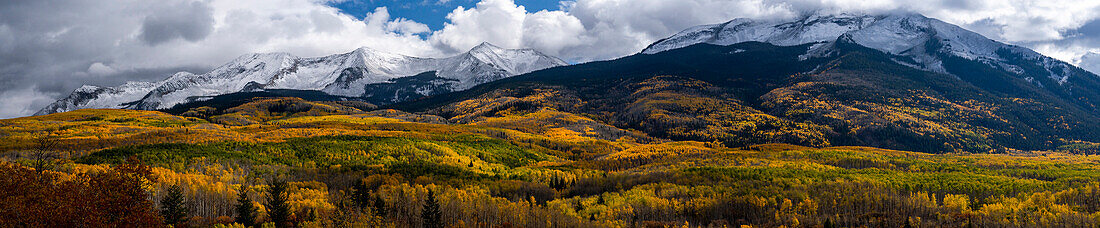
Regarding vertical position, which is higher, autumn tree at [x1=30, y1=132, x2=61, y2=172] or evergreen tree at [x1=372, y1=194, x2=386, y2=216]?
autumn tree at [x1=30, y1=132, x2=61, y2=172]

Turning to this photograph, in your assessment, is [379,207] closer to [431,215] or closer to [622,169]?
[431,215]

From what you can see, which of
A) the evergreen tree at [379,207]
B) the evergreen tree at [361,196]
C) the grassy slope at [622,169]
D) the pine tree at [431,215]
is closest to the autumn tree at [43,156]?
the grassy slope at [622,169]

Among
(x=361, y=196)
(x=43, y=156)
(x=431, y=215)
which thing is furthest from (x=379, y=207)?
(x=43, y=156)

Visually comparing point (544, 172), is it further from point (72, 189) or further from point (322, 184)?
point (72, 189)

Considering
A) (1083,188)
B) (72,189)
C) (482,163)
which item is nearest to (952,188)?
(1083,188)

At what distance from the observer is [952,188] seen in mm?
107812

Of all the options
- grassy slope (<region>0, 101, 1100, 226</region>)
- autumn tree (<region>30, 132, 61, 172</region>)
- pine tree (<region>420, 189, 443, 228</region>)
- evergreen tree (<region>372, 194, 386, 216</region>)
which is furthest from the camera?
grassy slope (<region>0, 101, 1100, 226</region>)

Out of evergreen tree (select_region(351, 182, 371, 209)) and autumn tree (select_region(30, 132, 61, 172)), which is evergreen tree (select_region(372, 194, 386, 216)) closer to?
Answer: evergreen tree (select_region(351, 182, 371, 209))

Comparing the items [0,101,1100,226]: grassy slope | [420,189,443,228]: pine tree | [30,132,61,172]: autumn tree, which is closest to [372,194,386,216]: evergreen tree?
[420,189,443,228]: pine tree

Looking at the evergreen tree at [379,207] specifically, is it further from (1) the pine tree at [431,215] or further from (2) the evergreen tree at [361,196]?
(1) the pine tree at [431,215]

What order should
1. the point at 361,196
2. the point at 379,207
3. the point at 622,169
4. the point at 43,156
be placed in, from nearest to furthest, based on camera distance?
the point at 379,207 < the point at 361,196 < the point at 43,156 < the point at 622,169

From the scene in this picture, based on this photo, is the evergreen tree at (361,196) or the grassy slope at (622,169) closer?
the evergreen tree at (361,196)

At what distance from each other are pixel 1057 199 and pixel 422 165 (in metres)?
138

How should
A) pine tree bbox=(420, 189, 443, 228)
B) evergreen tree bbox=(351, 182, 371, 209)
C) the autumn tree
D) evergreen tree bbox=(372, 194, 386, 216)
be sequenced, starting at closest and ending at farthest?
the autumn tree
pine tree bbox=(420, 189, 443, 228)
evergreen tree bbox=(372, 194, 386, 216)
evergreen tree bbox=(351, 182, 371, 209)
